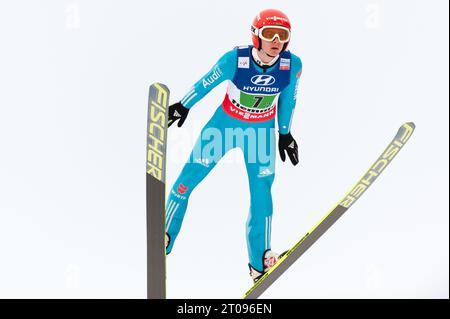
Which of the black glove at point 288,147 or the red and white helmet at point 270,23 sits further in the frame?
the black glove at point 288,147

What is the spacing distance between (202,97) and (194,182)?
1.58 feet

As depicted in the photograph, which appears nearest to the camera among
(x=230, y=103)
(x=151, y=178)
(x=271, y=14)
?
(x=151, y=178)

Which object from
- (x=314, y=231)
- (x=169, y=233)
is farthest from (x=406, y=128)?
(x=169, y=233)

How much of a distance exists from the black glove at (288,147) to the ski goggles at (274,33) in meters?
0.55

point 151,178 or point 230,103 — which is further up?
point 230,103

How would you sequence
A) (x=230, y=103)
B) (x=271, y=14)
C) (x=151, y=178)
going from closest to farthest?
(x=151, y=178) < (x=271, y=14) < (x=230, y=103)

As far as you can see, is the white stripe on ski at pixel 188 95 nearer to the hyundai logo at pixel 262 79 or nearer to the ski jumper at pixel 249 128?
the ski jumper at pixel 249 128

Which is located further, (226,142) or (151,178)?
(226,142)

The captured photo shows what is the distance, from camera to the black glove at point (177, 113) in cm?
371

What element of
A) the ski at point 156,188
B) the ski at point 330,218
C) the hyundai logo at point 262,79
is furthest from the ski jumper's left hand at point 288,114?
the ski at point 156,188

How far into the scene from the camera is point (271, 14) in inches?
142

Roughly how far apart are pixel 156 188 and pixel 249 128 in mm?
729

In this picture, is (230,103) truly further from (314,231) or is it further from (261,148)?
(314,231)

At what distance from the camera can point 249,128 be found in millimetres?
3881
